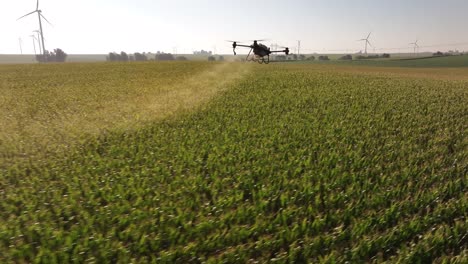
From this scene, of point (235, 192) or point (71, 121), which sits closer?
point (235, 192)

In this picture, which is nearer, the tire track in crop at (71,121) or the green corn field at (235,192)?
the green corn field at (235,192)

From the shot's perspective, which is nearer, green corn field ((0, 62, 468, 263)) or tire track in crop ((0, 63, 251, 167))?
green corn field ((0, 62, 468, 263))

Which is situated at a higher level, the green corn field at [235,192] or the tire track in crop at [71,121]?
the tire track in crop at [71,121]

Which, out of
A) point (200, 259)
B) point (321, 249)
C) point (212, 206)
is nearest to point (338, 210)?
point (321, 249)

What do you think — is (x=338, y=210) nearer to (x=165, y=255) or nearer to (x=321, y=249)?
(x=321, y=249)

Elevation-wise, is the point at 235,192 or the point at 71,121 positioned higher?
the point at 71,121

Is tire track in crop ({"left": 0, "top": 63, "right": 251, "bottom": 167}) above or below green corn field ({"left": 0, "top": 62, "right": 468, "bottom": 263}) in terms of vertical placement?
above

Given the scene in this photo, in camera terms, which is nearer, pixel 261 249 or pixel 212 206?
pixel 261 249

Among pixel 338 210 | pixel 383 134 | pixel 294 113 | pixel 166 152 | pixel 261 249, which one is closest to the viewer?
pixel 261 249

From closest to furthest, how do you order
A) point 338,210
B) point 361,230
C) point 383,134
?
point 361,230 → point 338,210 → point 383,134

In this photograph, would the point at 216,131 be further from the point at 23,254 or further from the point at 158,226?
the point at 23,254
